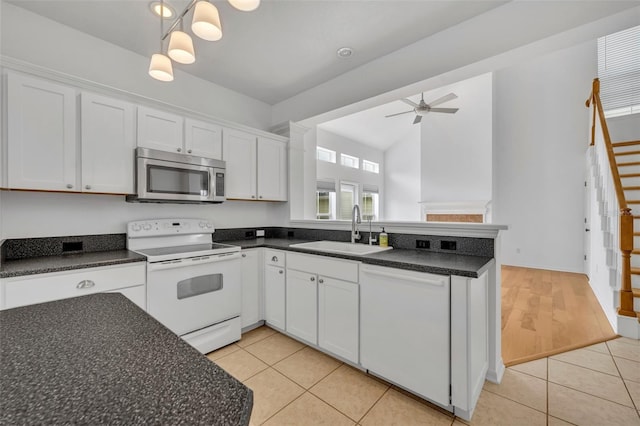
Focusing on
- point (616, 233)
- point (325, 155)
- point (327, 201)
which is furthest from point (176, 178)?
point (327, 201)

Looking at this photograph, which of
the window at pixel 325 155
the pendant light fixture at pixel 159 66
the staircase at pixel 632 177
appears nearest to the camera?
the pendant light fixture at pixel 159 66

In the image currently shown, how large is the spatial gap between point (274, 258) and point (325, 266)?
71cm

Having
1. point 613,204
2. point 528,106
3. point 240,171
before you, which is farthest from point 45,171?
point 528,106

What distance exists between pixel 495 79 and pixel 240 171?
619cm

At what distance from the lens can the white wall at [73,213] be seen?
2.00 m

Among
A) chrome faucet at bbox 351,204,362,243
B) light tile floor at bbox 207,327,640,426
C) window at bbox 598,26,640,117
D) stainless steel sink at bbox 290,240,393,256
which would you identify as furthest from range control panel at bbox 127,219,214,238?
window at bbox 598,26,640,117

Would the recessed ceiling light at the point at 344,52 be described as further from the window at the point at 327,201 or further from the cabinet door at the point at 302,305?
the window at the point at 327,201

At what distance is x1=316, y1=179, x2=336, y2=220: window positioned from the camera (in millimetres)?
7088

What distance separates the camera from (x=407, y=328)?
176 centimetres

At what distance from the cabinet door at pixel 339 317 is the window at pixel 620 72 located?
18.6 ft

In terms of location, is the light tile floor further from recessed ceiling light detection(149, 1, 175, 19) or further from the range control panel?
recessed ceiling light detection(149, 1, 175, 19)

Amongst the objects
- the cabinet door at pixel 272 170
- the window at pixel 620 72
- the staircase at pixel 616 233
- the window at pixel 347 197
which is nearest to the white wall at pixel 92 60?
the cabinet door at pixel 272 170

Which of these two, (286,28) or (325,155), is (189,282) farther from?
(325,155)

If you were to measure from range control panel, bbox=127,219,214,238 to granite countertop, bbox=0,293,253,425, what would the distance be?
1.86m
